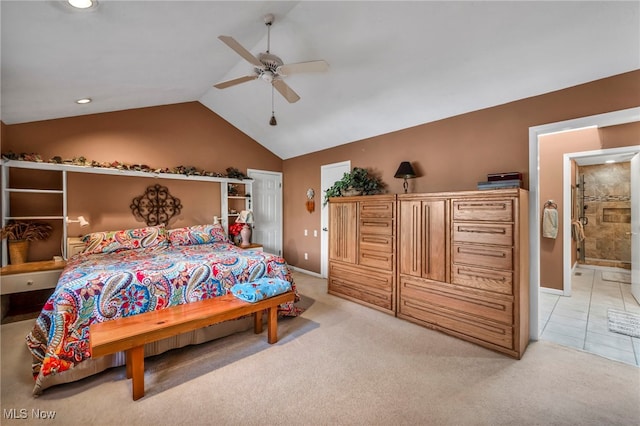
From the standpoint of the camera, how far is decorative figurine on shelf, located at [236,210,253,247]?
4.91 m

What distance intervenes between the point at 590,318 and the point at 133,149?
22.2 feet

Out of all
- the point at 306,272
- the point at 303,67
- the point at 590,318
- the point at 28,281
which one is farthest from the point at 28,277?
the point at 590,318

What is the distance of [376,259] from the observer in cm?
364

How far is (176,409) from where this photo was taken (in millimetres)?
1848

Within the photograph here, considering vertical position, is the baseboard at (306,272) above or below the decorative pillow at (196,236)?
below

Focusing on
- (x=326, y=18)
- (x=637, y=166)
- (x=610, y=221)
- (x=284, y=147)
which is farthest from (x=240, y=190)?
(x=610, y=221)

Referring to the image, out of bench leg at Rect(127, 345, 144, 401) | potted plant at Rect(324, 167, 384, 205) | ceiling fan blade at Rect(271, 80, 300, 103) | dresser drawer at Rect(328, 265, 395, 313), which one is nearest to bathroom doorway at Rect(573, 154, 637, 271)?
potted plant at Rect(324, 167, 384, 205)

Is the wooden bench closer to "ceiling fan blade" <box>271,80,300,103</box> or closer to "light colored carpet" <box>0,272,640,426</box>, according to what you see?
"light colored carpet" <box>0,272,640,426</box>

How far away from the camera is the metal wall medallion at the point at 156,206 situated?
4414 mm

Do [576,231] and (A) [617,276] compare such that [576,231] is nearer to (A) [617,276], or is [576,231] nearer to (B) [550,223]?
(A) [617,276]

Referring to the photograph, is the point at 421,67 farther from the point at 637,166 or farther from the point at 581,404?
the point at 637,166

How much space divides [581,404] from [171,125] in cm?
594

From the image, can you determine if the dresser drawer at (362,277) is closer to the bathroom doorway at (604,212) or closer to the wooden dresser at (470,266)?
the wooden dresser at (470,266)

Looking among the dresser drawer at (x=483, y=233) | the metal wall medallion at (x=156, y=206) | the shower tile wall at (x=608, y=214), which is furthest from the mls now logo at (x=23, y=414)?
the shower tile wall at (x=608, y=214)
